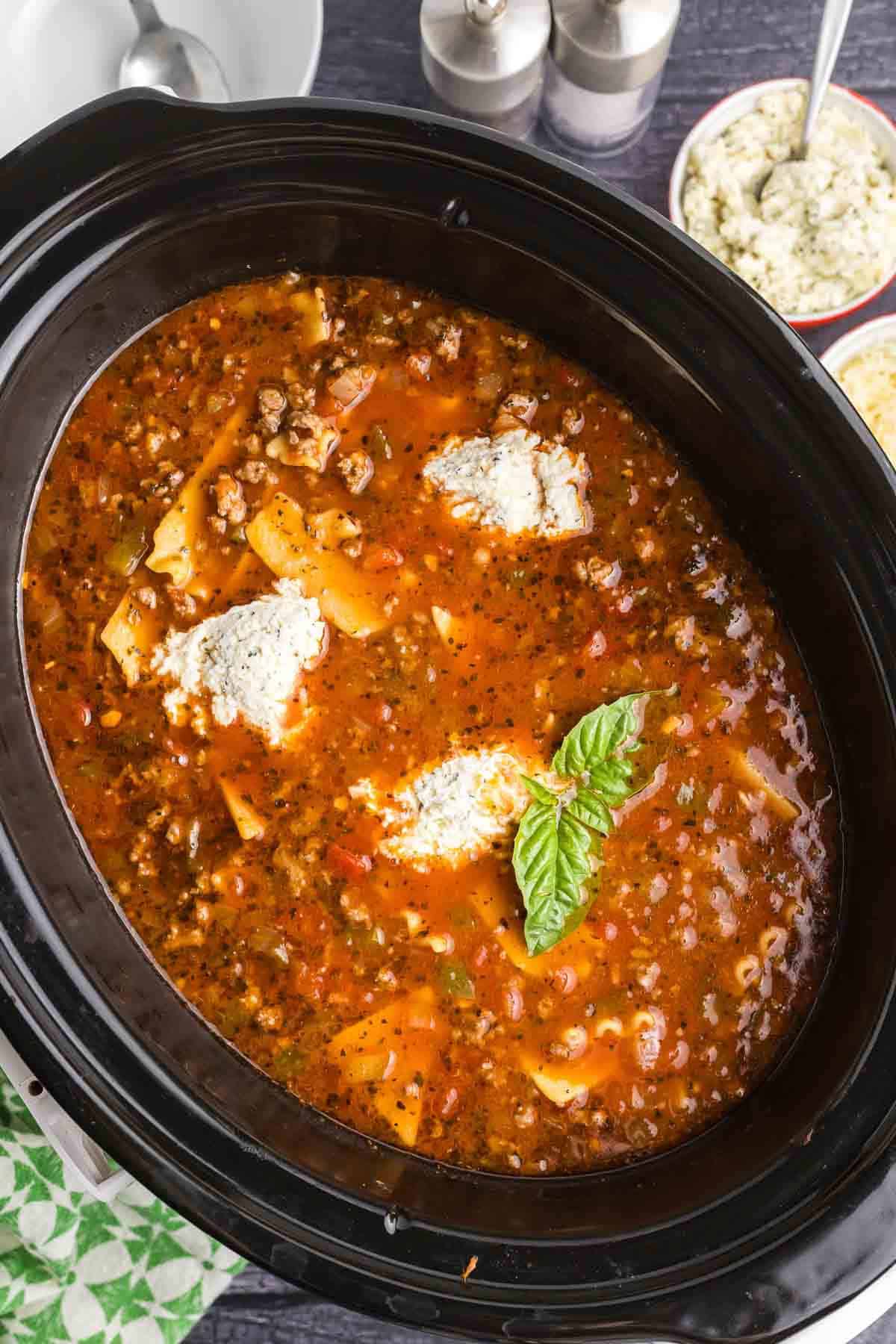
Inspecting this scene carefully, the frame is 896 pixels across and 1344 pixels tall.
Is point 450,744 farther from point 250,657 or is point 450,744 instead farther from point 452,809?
point 250,657

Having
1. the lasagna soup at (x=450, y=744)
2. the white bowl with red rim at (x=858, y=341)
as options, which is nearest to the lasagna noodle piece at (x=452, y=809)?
the lasagna soup at (x=450, y=744)

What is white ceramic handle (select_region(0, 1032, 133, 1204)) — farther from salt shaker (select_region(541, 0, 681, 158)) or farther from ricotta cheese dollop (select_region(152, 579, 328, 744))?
salt shaker (select_region(541, 0, 681, 158))

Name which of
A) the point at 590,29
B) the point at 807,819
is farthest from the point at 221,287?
the point at 807,819

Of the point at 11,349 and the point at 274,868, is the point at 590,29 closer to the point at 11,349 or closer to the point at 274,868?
the point at 11,349

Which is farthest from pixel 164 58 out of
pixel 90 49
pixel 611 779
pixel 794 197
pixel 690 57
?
pixel 611 779

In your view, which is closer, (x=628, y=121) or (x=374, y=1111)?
(x=374, y=1111)

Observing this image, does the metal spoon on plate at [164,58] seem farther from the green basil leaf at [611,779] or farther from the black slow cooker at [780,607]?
the green basil leaf at [611,779]
